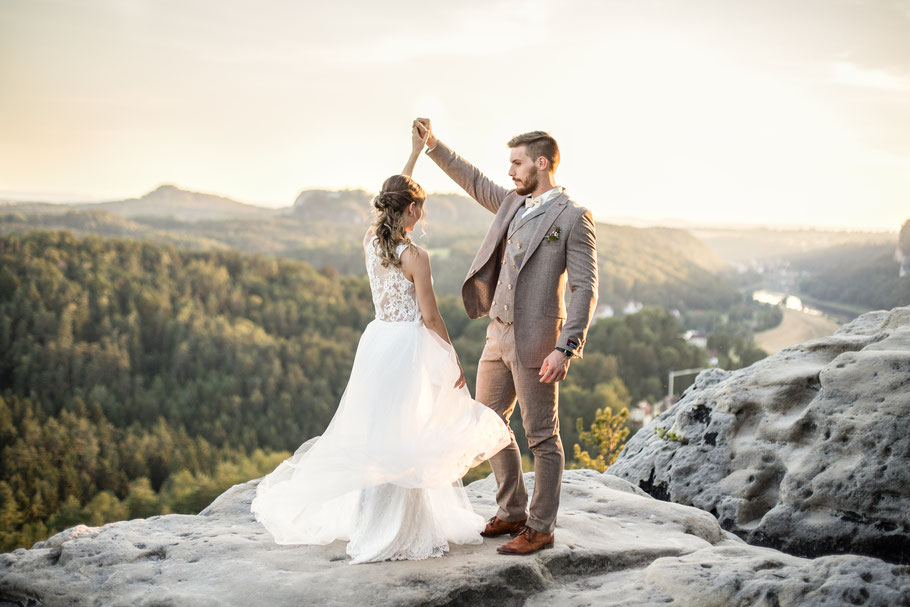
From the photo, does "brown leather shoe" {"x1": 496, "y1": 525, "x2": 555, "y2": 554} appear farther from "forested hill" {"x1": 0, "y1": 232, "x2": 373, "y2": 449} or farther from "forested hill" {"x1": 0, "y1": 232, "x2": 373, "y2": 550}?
"forested hill" {"x1": 0, "y1": 232, "x2": 373, "y2": 449}

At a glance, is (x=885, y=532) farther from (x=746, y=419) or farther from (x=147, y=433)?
(x=147, y=433)

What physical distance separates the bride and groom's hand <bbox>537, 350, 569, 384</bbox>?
402 millimetres

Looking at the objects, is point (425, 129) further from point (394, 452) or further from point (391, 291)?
point (394, 452)

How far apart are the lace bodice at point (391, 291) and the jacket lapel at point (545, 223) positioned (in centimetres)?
62

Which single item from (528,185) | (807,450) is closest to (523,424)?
(528,185)

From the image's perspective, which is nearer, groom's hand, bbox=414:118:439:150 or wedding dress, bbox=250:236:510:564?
wedding dress, bbox=250:236:510:564

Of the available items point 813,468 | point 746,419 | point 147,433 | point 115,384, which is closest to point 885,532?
point 813,468

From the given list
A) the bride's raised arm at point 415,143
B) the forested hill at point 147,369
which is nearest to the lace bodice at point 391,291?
the bride's raised arm at point 415,143

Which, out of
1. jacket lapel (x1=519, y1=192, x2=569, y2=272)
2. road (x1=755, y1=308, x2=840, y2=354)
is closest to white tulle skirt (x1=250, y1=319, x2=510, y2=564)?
jacket lapel (x1=519, y1=192, x2=569, y2=272)

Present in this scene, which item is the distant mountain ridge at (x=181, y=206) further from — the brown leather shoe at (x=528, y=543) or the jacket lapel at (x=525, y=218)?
the brown leather shoe at (x=528, y=543)

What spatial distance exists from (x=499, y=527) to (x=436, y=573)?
66 cm

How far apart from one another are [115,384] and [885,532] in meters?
46.9

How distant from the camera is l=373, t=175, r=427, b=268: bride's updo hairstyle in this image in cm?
356

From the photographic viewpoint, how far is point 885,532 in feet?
12.9
